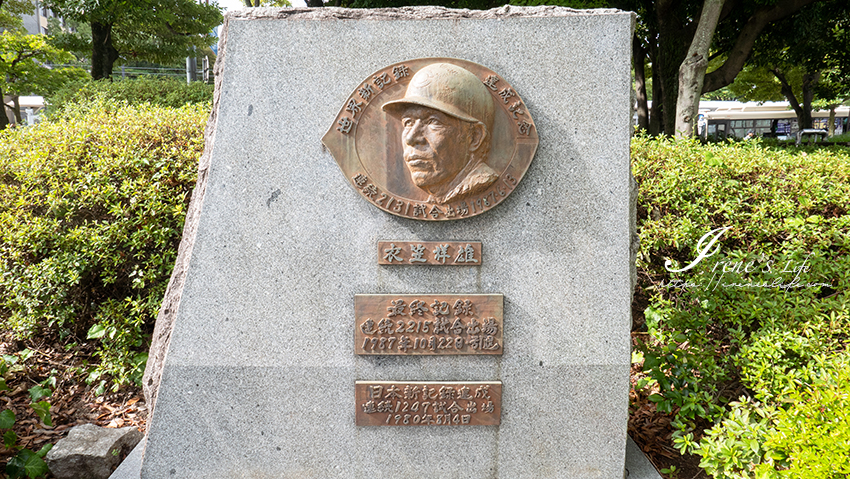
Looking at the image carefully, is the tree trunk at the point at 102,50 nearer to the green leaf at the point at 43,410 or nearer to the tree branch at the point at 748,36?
the green leaf at the point at 43,410

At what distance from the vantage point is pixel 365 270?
9.16 ft

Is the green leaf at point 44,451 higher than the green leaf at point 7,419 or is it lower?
lower

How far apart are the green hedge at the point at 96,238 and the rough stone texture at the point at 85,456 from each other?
79 cm

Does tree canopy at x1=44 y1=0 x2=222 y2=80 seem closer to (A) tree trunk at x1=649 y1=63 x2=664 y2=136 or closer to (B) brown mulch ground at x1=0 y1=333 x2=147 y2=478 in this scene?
(B) brown mulch ground at x1=0 y1=333 x2=147 y2=478

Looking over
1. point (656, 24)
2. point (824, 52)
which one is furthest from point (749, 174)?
point (824, 52)

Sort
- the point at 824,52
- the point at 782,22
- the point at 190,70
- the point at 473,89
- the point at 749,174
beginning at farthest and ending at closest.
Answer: the point at 190,70 → the point at 824,52 → the point at 782,22 → the point at 749,174 → the point at 473,89

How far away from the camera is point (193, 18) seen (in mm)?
13648

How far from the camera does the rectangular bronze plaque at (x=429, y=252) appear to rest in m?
2.77

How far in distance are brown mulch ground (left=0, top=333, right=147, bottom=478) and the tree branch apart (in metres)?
10.5

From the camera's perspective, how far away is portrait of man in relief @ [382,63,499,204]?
258 centimetres

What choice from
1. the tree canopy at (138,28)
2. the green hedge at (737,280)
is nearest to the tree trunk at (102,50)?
the tree canopy at (138,28)

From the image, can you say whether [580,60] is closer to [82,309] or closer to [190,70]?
[82,309]

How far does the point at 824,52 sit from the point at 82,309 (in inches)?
561

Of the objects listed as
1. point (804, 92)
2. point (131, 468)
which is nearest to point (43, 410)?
point (131, 468)
